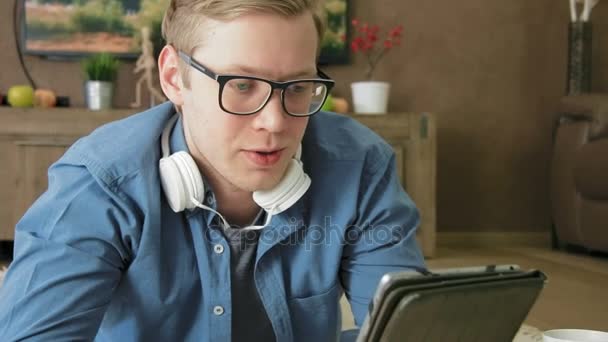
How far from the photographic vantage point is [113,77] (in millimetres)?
3131

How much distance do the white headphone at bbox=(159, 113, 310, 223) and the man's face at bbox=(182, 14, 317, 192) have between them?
25 millimetres

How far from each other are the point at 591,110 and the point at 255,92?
8.11ft

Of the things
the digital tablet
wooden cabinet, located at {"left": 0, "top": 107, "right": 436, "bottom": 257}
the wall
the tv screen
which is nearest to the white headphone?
the digital tablet

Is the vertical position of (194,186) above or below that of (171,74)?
below

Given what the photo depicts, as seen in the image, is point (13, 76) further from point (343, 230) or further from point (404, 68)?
point (343, 230)

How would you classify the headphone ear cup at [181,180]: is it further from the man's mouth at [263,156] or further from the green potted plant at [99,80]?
the green potted plant at [99,80]

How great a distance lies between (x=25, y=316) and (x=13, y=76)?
8.77 ft

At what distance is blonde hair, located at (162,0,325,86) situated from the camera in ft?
3.05

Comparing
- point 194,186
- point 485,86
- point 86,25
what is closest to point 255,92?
point 194,186

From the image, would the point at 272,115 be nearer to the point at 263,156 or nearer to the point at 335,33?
the point at 263,156

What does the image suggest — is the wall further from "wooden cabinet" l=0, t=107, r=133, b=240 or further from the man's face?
the man's face

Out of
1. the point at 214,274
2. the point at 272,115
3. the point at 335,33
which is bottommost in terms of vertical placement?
the point at 214,274

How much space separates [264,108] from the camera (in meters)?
0.93

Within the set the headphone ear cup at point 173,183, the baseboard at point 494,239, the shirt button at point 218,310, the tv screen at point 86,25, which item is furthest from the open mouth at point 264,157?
the baseboard at point 494,239
